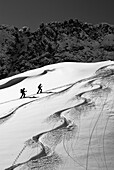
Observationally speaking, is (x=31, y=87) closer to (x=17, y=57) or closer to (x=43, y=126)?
(x=43, y=126)

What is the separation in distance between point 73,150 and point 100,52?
15696 cm

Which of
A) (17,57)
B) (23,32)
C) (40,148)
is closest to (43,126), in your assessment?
(40,148)

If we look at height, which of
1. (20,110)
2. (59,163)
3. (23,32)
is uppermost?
(23,32)

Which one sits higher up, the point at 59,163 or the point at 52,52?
the point at 52,52

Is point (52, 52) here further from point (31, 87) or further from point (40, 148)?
point (40, 148)

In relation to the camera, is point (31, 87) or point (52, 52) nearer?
Result: point (31, 87)

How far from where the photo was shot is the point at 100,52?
526 feet

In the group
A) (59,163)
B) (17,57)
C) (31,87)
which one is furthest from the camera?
(17,57)

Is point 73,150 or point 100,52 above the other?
point 100,52

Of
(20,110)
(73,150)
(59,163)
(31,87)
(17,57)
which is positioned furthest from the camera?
(17,57)

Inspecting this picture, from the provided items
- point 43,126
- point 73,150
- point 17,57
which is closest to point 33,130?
point 43,126

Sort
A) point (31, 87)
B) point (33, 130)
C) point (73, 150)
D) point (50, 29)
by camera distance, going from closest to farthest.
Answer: point (73, 150) → point (33, 130) → point (31, 87) → point (50, 29)

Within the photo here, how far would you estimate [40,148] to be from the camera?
5887 mm

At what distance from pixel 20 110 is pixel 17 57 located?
482 ft
